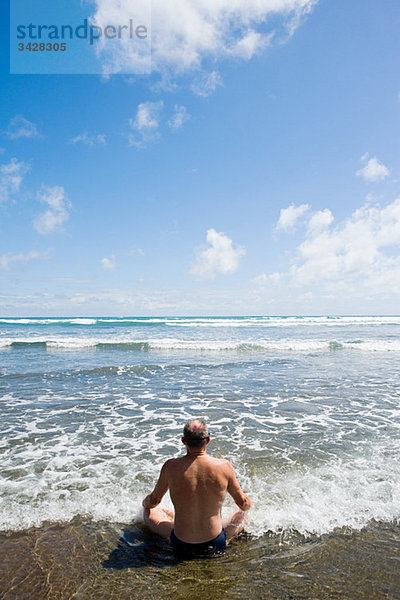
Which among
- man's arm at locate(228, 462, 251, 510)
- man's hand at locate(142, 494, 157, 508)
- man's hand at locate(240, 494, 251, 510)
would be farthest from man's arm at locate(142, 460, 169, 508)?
man's hand at locate(240, 494, 251, 510)

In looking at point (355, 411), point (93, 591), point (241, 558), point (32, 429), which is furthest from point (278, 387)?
point (93, 591)

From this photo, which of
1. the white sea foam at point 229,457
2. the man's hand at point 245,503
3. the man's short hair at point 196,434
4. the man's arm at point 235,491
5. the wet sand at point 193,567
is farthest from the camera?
the white sea foam at point 229,457

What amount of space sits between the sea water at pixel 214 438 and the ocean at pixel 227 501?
0.10ft

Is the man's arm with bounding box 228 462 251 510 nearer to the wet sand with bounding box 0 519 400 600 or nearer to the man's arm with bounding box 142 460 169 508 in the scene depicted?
the wet sand with bounding box 0 519 400 600

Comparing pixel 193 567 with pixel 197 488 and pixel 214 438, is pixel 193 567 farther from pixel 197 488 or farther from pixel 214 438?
pixel 214 438

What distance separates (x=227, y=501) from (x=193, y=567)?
4.48 ft

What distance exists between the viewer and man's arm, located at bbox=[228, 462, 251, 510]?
11.3 ft

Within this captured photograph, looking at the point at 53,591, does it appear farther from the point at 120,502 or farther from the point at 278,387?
the point at 278,387

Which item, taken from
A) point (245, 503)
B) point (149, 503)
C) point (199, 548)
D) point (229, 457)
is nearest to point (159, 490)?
point (149, 503)

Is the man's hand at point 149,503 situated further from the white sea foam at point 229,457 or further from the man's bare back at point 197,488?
the white sea foam at point 229,457

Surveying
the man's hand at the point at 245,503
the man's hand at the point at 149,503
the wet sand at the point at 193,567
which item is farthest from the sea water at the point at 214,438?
the man's hand at the point at 149,503

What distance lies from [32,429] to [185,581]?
5606mm

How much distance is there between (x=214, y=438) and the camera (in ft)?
22.8

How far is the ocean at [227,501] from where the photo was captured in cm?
316
